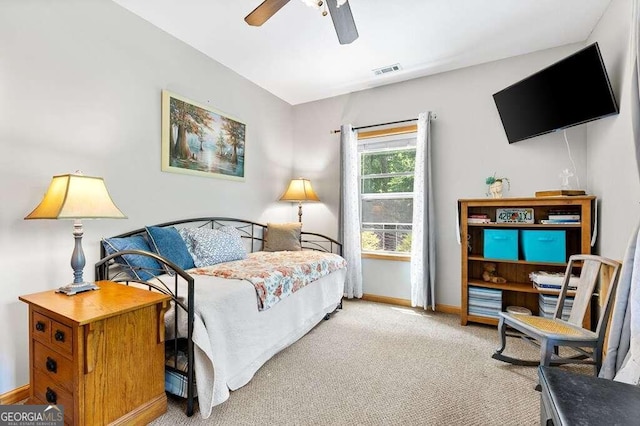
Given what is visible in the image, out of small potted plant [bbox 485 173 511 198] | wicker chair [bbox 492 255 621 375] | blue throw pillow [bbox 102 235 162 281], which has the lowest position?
wicker chair [bbox 492 255 621 375]

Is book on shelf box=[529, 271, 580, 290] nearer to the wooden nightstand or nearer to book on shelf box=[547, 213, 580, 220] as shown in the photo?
book on shelf box=[547, 213, 580, 220]

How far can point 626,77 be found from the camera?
1.87 meters

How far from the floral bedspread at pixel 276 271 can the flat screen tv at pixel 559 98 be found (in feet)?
7.25

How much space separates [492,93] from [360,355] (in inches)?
112

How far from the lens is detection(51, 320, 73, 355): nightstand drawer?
1.24 meters

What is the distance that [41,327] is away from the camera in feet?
4.57

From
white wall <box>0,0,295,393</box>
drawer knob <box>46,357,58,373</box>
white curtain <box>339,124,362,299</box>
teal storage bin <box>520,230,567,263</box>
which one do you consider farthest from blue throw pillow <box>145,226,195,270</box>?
teal storage bin <box>520,230,567,263</box>

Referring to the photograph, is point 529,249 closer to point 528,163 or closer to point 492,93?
point 528,163

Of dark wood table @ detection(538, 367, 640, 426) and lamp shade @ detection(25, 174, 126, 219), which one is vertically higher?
lamp shade @ detection(25, 174, 126, 219)

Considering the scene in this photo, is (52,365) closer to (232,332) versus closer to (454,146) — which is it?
(232,332)

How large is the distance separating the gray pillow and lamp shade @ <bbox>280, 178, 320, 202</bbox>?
15.2 inches

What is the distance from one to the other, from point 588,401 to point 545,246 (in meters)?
2.14

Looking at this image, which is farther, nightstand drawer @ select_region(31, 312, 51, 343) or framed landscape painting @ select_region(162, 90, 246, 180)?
framed landscape painting @ select_region(162, 90, 246, 180)

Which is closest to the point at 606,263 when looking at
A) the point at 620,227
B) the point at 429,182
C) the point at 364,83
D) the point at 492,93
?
the point at 620,227
